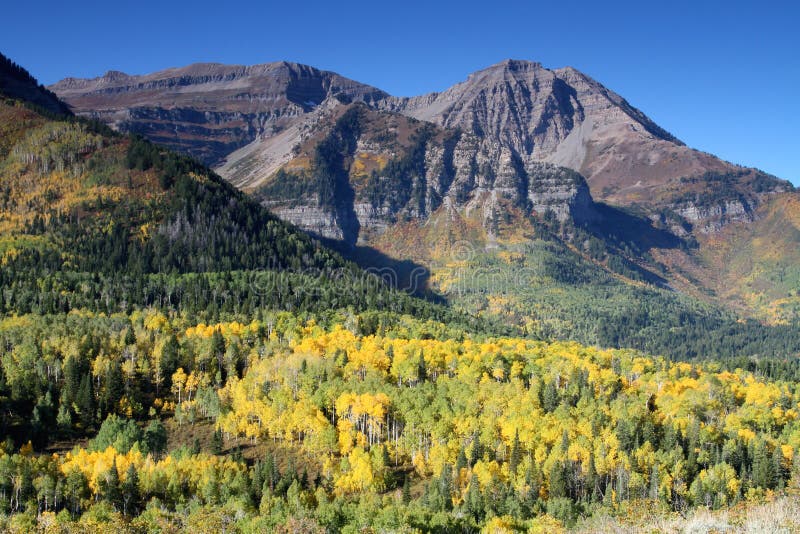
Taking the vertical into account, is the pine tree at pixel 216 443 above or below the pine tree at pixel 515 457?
below

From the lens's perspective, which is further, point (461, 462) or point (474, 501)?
point (461, 462)

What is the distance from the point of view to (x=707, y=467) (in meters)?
132

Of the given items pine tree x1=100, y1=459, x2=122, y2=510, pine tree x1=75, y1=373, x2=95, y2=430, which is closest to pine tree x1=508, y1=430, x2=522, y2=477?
pine tree x1=100, y1=459, x2=122, y2=510

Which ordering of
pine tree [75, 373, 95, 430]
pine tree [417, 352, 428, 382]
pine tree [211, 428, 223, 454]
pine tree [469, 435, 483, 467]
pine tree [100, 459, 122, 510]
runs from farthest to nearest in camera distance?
pine tree [417, 352, 428, 382], pine tree [75, 373, 95, 430], pine tree [211, 428, 223, 454], pine tree [469, 435, 483, 467], pine tree [100, 459, 122, 510]

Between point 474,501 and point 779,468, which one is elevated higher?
point 779,468

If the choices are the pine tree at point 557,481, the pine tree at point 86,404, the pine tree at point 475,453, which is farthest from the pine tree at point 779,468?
the pine tree at point 86,404

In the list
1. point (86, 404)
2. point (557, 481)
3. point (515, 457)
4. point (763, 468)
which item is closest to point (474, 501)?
point (557, 481)

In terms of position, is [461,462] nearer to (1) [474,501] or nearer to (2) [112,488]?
(1) [474,501]

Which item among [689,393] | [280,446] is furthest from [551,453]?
[280,446]

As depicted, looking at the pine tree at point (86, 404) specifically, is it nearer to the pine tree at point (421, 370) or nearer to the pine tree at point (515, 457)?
the pine tree at point (421, 370)

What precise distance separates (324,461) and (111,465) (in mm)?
39141

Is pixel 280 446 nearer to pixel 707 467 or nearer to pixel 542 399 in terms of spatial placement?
pixel 542 399

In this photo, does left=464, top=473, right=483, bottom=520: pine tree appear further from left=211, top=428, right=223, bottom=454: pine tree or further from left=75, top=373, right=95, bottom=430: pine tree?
left=75, top=373, right=95, bottom=430: pine tree

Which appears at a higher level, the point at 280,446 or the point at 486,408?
the point at 486,408
